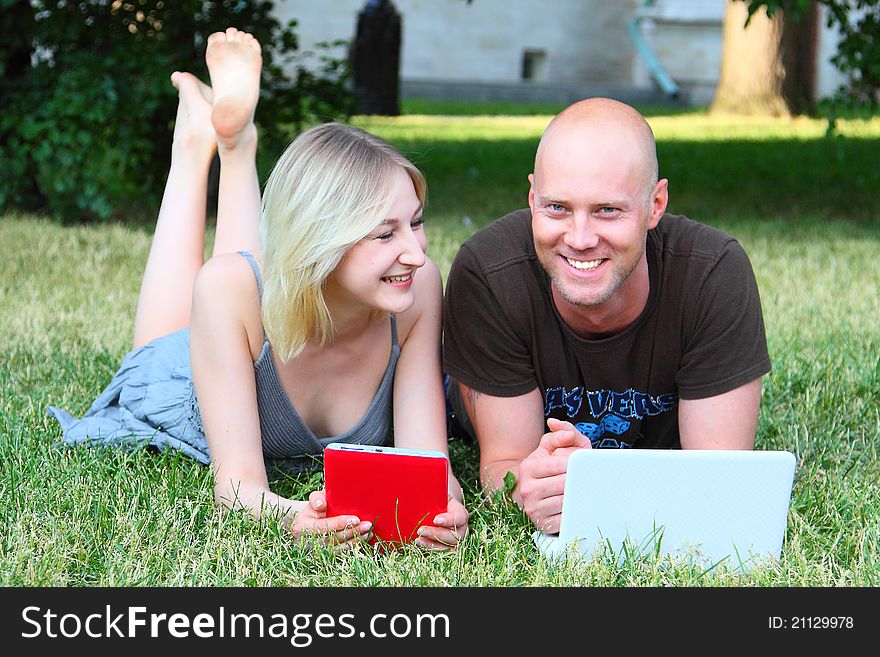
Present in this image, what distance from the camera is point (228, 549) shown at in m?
2.71

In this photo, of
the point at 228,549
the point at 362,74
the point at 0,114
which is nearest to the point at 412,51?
the point at 362,74

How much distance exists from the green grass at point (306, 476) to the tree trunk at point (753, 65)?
7475mm

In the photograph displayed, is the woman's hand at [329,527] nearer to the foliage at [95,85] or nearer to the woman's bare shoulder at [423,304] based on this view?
the woman's bare shoulder at [423,304]

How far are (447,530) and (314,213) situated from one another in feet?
2.69

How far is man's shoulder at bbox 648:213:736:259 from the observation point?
9.70 ft

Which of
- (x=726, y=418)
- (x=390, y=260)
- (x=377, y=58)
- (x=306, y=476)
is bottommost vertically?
(x=306, y=476)

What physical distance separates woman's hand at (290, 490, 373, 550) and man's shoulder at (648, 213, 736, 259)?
1.05 meters

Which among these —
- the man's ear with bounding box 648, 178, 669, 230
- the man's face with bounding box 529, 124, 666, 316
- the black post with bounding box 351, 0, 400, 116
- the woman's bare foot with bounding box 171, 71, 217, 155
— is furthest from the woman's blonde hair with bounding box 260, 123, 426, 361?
the black post with bounding box 351, 0, 400, 116

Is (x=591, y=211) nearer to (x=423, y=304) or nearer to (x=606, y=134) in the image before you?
(x=606, y=134)

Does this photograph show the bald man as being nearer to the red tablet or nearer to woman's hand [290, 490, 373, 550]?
the red tablet

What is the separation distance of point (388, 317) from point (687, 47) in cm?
2214

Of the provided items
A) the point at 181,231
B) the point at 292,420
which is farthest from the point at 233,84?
the point at 292,420

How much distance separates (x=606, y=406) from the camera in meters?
3.09

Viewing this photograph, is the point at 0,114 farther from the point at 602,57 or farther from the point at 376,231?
the point at 602,57
